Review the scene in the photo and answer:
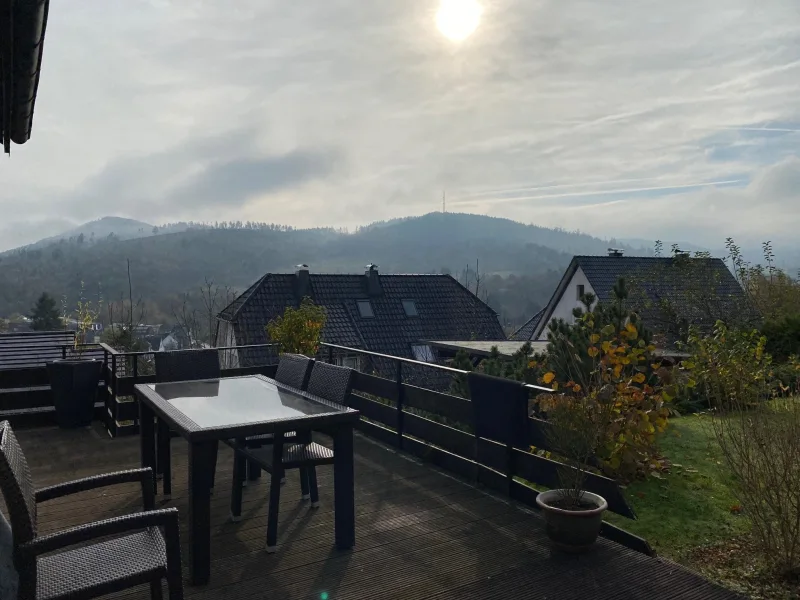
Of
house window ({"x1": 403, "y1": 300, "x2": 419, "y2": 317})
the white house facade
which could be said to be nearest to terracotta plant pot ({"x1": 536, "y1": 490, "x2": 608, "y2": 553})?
the white house facade

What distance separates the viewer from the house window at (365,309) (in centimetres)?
2194

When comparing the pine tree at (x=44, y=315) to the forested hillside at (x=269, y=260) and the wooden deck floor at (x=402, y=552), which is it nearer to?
the forested hillside at (x=269, y=260)

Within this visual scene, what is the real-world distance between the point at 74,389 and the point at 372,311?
1608 centimetres

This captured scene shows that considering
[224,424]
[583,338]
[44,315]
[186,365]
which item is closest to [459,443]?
[583,338]

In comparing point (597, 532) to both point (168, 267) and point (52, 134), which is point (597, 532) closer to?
point (52, 134)

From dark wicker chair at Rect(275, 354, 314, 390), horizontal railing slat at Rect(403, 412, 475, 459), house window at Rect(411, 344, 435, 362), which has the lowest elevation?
house window at Rect(411, 344, 435, 362)

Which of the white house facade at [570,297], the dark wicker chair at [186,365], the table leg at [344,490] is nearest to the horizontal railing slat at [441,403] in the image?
the table leg at [344,490]

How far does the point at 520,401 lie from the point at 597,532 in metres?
0.92

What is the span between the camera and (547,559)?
3285 millimetres

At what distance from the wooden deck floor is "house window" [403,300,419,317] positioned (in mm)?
18291

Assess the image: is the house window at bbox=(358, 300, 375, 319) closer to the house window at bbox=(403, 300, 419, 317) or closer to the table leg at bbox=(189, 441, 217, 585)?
the house window at bbox=(403, 300, 419, 317)

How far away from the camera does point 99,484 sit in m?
2.60

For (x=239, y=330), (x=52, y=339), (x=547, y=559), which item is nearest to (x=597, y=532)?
(x=547, y=559)

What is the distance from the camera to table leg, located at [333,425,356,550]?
11.2 feet
